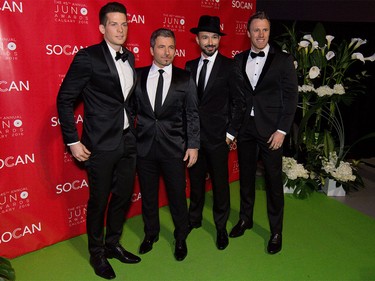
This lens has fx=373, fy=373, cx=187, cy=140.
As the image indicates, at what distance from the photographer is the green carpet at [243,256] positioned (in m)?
2.95

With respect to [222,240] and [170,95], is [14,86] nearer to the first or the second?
[170,95]

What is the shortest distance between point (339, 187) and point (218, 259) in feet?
7.32

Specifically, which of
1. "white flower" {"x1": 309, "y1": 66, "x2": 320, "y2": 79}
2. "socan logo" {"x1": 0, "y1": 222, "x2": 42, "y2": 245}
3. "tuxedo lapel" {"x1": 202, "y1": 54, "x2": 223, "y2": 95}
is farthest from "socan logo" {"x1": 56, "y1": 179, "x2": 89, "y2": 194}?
"white flower" {"x1": 309, "y1": 66, "x2": 320, "y2": 79}

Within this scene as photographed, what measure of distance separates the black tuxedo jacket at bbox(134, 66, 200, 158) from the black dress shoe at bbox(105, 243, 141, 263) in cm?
82

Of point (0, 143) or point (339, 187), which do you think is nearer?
point (0, 143)

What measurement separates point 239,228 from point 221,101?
1282 mm

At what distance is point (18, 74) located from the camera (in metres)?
2.85

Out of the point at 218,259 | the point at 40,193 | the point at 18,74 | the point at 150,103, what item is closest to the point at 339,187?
the point at 218,259

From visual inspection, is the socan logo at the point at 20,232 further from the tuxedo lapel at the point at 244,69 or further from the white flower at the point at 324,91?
the white flower at the point at 324,91

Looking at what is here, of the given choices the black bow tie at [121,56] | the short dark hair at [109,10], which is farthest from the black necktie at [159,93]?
the short dark hair at [109,10]

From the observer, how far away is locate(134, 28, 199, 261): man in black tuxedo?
286 centimetres

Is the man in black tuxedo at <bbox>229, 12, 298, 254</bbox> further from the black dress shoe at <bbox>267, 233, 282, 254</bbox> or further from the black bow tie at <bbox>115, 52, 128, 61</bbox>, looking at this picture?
the black bow tie at <bbox>115, 52, 128, 61</bbox>

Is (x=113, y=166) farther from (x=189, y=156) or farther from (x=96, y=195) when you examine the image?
(x=189, y=156)

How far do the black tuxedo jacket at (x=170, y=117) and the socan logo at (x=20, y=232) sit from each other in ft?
3.75
